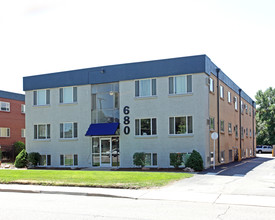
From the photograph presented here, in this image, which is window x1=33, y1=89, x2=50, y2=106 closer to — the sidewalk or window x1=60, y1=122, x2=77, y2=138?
window x1=60, y1=122, x2=77, y2=138

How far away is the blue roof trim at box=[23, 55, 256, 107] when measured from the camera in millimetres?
23094

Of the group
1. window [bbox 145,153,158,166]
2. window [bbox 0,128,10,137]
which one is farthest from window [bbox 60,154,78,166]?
window [bbox 0,128,10,137]

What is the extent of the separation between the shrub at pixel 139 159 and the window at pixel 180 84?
185 inches

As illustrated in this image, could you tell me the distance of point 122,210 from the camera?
9.55 m

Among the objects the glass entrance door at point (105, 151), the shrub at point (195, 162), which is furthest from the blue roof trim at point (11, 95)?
the shrub at point (195, 162)

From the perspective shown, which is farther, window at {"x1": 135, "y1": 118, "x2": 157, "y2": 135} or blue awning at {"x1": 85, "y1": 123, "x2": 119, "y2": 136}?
blue awning at {"x1": 85, "y1": 123, "x2": 119, "y2": 136}

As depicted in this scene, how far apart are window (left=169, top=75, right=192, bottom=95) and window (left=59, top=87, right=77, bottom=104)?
794 centimetres

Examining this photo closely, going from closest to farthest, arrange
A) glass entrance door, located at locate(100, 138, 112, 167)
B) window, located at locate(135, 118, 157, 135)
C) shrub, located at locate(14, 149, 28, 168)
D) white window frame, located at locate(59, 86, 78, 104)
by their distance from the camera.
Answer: window, located at locate(135, 118, 157, 135), glass entrance door, located at locate(100, 138, 112, 167), shrub, located at locate(14, 149, 28, 168), white window frame, located at locate(59, 86, 78, 104)

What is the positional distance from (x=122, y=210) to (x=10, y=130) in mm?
33212

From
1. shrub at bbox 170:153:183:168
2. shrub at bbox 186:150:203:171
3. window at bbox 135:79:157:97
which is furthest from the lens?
window at bbox 135:79:157:97

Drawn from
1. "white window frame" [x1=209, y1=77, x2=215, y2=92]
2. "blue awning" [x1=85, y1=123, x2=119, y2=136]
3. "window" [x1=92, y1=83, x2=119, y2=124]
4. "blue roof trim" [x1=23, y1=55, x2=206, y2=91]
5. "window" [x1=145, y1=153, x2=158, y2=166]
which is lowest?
"window" [x1=145, y1=153, x2=158, y2=166]

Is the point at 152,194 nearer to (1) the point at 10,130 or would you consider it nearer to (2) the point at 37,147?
(2) the point at 37,147

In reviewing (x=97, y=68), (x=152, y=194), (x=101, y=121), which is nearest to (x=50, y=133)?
(x=101, y=121)

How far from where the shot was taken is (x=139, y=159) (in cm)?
2348
